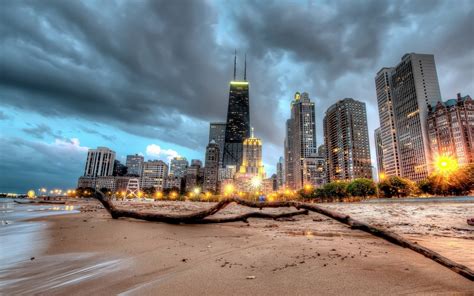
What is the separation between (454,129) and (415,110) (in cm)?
3255

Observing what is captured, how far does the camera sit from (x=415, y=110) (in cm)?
16875

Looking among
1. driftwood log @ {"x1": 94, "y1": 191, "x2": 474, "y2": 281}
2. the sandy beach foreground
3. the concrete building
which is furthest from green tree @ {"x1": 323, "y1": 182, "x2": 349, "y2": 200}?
the concrete building

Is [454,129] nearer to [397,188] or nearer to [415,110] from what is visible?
[415,110]

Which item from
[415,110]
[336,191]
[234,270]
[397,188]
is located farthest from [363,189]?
[415,110]

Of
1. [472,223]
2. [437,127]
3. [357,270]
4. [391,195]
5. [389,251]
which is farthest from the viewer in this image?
[437,127]

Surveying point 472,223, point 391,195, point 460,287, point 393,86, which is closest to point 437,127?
point 393,86

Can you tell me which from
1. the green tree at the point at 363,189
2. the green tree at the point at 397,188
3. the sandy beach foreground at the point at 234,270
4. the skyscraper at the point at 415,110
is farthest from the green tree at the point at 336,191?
the skyscraper at the point at 415,110

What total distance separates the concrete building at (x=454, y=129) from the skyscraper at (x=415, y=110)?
6.75 meters

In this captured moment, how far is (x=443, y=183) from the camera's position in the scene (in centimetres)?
6644

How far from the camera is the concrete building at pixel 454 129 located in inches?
5300

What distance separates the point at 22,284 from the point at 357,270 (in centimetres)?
524

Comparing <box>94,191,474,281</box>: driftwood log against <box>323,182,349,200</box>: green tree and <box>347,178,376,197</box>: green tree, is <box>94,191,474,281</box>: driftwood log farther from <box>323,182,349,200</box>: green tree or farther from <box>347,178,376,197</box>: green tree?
<box>323,182,349,200</box>: green tree

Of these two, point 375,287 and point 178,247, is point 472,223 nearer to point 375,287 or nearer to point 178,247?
point 375,287

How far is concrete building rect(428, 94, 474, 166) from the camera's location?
13462 cm
